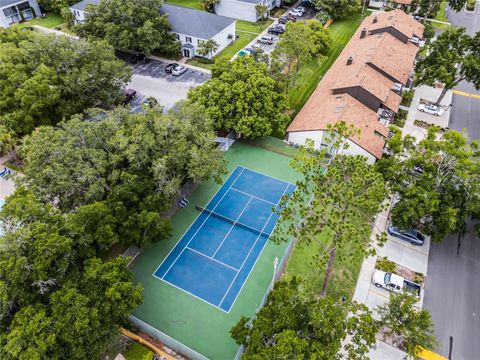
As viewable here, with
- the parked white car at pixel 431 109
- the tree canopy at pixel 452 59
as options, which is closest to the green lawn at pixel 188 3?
the tree canopy at pixel 452 59

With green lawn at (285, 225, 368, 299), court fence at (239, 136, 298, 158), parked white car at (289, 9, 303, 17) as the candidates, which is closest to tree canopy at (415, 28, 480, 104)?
court fence at (239, 136, 298, 158)

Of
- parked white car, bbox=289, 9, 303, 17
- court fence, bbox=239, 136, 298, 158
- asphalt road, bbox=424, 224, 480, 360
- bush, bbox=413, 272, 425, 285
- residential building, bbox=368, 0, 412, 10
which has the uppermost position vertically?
parked white car, bbox=289, 9, 303, 17

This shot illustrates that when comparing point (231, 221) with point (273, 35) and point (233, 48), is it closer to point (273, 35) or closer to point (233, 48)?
point (233, 48)

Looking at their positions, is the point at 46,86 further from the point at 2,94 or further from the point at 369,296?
the point at 369,296

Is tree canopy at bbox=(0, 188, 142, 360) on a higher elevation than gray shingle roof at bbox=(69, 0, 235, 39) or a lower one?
lower

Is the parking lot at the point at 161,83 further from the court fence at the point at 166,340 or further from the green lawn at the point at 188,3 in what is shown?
the court fence at the point at 166,340

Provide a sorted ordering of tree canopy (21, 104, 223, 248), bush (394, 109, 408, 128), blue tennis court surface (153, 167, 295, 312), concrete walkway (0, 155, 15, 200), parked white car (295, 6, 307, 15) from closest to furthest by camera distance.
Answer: tree canopy (21, 104, 223, 248), blue tennis court surface (153, 167, 295, 312), concrete walkway (0, 155, 15, 200), bush (394, 109, 408, 128), parked white car (295, 6, 307, 15)

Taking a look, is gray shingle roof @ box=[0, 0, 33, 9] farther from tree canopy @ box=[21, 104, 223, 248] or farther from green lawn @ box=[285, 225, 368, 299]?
green lawn @ box=[285, 225, 368, 299]
